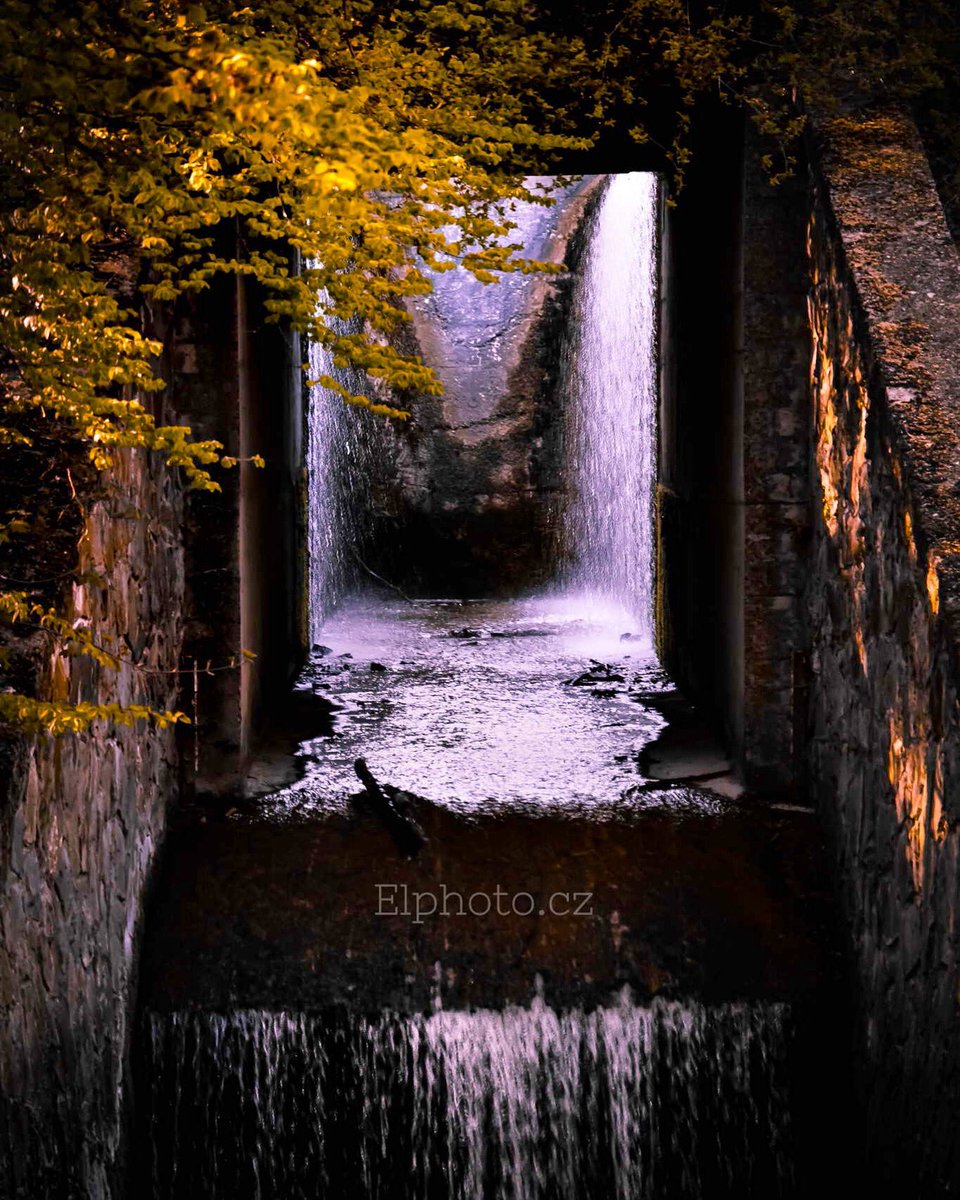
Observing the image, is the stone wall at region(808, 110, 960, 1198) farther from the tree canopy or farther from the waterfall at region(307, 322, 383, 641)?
the waterfall at region(307, 322, 383, 641)

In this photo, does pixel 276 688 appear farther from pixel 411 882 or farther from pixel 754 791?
pixel 754 791

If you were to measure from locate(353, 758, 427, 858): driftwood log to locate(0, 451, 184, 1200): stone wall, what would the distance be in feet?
3.37

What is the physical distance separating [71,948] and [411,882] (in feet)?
5.95

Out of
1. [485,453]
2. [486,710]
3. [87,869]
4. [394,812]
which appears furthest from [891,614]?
[485,453]

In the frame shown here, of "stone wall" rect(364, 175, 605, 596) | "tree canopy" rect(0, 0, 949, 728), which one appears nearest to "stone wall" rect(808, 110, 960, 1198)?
"tree canopy" rect(0, 0, 949, 728)

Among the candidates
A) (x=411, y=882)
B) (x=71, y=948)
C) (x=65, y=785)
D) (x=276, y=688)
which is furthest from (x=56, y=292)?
(x=276, y=688)

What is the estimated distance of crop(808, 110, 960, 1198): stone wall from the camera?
414 centimetres

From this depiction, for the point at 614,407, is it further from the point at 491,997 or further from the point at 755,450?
the point at 491,997

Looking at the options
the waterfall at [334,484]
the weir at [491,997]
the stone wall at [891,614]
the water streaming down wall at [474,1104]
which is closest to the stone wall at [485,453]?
the waterfall at [334,484]

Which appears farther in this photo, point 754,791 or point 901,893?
point 754,791

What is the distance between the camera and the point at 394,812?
6184 millimetres

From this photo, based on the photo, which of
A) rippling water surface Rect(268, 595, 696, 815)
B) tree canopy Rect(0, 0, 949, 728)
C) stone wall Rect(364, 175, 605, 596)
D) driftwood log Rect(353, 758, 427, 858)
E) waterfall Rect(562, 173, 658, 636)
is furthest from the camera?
stone wall Rect(364, 175, 605, 596)

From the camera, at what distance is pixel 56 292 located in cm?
400

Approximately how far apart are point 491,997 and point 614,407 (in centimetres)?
917
